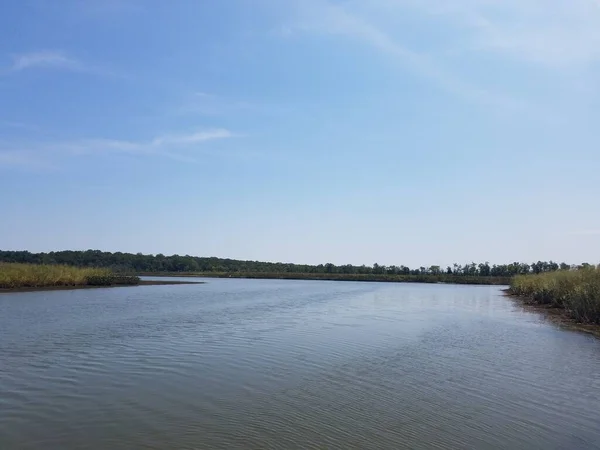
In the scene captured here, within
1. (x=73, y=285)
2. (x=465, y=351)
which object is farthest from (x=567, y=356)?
(x=73, y=285)

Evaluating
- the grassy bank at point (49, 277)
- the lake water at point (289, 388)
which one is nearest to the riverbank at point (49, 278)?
the grassy bank at point (49, 277)

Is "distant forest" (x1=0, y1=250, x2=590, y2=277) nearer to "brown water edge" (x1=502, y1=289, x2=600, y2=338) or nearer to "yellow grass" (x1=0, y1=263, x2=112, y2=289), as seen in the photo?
"yellow grass" (x1=0, y1=263, x2=112, y2=289)

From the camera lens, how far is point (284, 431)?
6.21 meters

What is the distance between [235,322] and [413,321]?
763 centimetres

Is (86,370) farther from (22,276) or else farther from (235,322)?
(22,276)

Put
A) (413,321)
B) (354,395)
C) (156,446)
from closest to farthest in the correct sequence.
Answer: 1. (156,446)
2. (354,395)
3. (413,321)

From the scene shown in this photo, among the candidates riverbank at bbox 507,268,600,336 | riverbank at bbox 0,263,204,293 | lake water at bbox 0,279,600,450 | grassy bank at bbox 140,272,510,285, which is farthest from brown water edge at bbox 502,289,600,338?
grassy bank at bbox 140,272,510,285

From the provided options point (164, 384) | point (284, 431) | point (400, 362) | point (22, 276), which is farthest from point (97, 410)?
point (22, 276)

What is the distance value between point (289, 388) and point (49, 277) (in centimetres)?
3324

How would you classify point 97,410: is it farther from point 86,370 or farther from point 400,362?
point 400,362

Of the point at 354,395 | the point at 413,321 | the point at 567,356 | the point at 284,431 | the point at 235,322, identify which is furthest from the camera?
the point at 413,321

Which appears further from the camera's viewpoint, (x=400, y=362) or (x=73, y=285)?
(x=73, y=285)

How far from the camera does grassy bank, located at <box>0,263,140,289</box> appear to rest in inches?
1277

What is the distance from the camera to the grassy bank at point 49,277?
1277 inches
